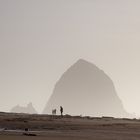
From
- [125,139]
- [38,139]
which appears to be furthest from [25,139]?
[125,139]

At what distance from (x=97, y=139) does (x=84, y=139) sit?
1.58 m

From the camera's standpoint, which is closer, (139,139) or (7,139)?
(7,139)

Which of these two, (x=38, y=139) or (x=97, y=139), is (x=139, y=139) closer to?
(x=97, y=139)

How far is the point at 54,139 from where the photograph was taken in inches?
1153

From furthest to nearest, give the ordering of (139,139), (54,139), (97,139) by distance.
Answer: (139,139), (97,139), (54,139)

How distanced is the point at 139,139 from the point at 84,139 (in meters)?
5.71

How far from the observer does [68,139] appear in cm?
2981

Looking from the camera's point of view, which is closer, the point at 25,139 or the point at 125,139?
the point at 25,139

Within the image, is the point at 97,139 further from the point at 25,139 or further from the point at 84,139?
the point at 25,139

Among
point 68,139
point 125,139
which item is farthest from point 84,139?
point 125,139

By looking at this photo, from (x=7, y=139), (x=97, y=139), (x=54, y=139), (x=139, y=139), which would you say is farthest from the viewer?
(x=139, y=139)

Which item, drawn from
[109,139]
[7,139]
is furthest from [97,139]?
[7,139]

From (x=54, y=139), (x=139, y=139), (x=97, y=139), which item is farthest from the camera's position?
(x=139, y=139)

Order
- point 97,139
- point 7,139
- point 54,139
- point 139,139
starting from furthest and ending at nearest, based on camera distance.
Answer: point 139,139
point 97,139
point 54,139
point 7,139
